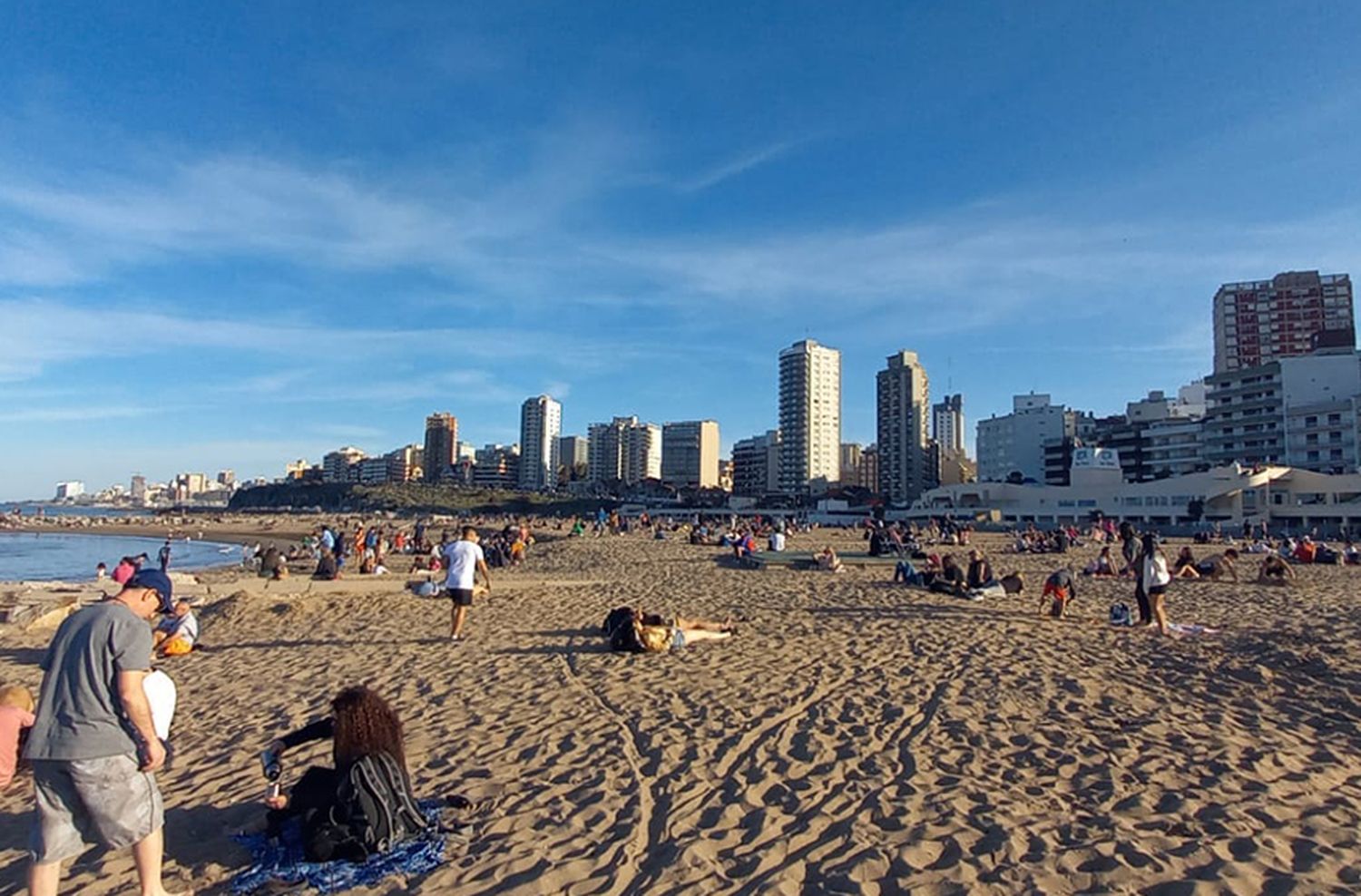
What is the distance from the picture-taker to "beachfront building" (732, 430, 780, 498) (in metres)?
150

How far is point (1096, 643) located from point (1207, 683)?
7.20 feet

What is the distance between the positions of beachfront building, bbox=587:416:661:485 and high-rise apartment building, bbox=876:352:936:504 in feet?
185

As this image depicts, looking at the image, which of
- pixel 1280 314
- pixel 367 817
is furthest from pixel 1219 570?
pixel 1280 314

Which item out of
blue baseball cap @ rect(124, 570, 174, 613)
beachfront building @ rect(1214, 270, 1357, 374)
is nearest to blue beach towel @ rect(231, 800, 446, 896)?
blue baseball cap @ rect(124, 570, 174, 613)

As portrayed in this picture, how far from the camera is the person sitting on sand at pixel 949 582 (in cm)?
1452

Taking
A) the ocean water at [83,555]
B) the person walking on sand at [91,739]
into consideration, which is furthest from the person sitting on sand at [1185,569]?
the ocean water at [83,555]

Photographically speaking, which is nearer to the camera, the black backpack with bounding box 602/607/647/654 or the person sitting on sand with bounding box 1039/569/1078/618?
the black backpack with bounding box 602/607/647/654

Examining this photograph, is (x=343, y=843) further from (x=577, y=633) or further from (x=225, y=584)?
(x=225, y=584)

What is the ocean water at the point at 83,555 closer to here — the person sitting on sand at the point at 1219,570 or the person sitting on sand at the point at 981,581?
the person sitting on sand at the point at 981,581

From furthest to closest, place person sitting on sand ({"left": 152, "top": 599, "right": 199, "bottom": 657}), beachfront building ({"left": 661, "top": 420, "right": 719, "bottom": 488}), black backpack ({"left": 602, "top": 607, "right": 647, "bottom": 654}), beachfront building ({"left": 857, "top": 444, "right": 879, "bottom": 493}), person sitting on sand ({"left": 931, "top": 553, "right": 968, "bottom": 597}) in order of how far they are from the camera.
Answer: beachfront building ({"left": 661, "top": 420, "right": 719, "bottom": 488}) → beachfront building ({"left": 857, "top": 444, "right": 879, "bottom": 493}) → person sitting on sand ({"left": 931, "top": 553, "right": 968, "bottom": 597}) → person sitting on sand ({"left": 152, "top": 599, "right": 199, "bottom": 657}) → black backpack ({"left": 602, "top": 607, "right": 647, "bottom": 654})

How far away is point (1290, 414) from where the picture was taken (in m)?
68.6

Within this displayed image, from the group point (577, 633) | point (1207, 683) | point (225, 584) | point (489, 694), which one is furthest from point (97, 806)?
point (225, 584)

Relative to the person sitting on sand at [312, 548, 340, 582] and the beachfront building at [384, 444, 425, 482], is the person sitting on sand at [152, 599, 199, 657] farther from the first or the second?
the beachfront building at [384, 444, 425, 482]

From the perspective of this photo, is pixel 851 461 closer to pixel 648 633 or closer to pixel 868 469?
pixel 868 469
